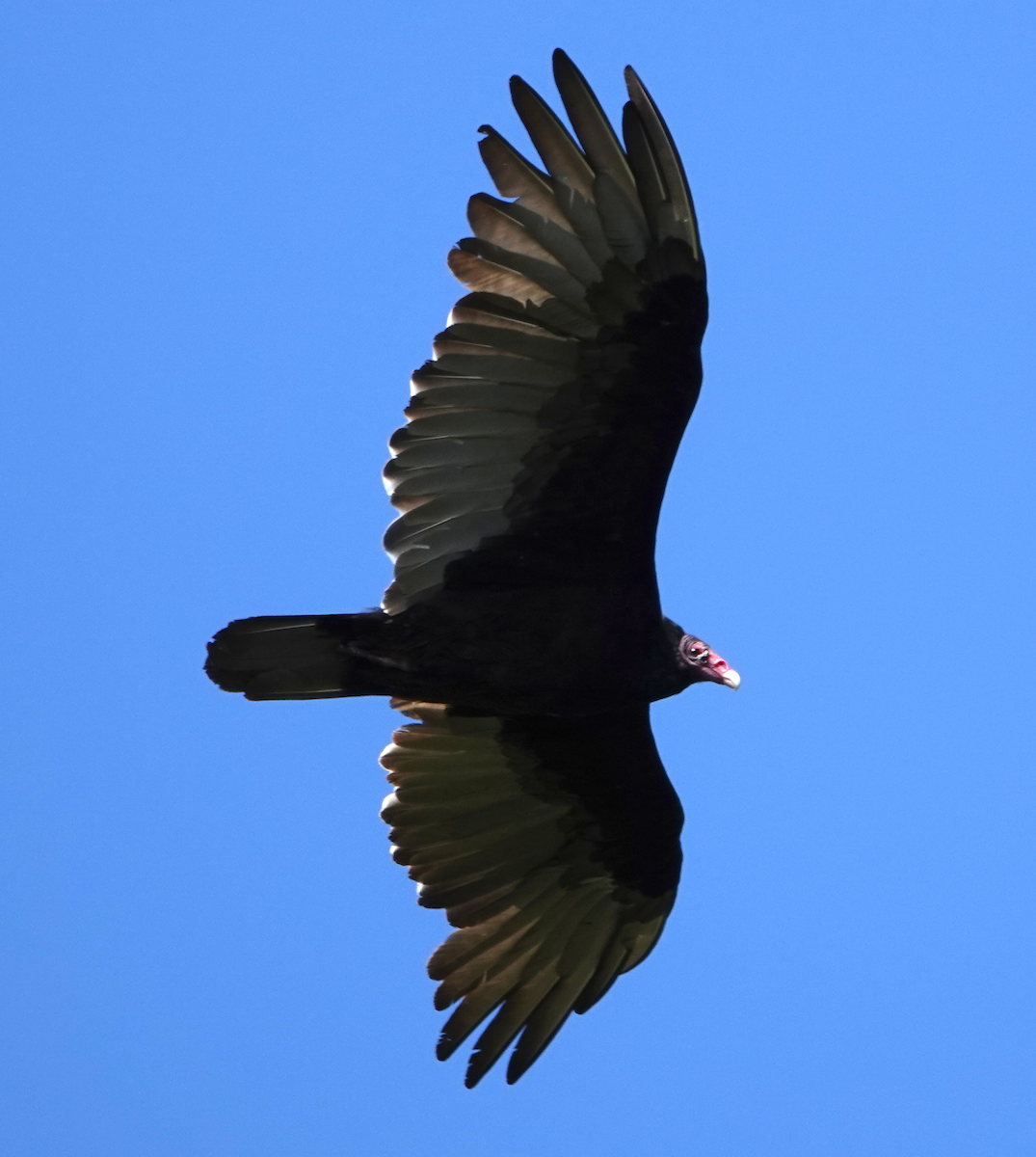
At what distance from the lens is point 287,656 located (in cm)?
688

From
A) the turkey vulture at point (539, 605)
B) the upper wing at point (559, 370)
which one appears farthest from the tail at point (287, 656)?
the upper wing at point (559, 370)

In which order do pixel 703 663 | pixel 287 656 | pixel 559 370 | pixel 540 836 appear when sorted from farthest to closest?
pixel 540 836
pixel 703 663
pixel 287 656
pixel 559 370

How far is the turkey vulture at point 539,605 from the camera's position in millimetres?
6375

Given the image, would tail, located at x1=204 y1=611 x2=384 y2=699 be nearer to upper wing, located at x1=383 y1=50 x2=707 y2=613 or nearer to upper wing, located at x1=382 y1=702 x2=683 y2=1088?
upper wing, located at x1=383 y1=50 x2=707 y2=613

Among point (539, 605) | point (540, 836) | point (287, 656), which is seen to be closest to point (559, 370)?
point (539, 605)

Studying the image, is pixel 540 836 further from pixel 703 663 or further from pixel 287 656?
pixel 287 656

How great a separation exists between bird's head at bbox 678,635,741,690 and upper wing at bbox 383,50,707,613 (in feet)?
1.88

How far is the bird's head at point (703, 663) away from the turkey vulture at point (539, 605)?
0.4 inches

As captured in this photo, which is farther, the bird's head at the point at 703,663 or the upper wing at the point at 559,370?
the bird's head at the point at 703,663

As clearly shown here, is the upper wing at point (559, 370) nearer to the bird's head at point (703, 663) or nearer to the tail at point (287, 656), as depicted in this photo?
the tail at point (287, 656)

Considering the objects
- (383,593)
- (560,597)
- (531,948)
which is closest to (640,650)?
(560,597)

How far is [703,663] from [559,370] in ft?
5.30

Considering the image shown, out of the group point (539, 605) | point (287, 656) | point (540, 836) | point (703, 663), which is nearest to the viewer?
point (287, 656)

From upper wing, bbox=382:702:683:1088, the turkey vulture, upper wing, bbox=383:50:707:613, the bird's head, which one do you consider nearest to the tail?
the turkey vulture
